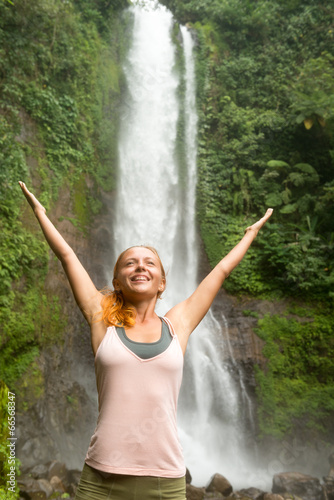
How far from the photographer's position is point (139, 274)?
1.78m

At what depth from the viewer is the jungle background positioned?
760 centimetres

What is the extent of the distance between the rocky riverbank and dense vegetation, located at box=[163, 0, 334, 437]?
1.79 meters

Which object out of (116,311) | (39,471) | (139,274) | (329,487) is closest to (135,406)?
(116,311)

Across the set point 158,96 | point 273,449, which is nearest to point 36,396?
point 273,449

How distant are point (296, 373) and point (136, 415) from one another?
859 centimetres

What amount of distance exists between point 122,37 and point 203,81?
286 centimetres

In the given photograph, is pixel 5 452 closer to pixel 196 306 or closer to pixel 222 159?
pixel 196 306

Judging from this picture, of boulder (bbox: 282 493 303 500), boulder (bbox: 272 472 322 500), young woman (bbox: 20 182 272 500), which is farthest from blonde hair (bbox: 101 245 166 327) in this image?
boulder (bbox: 272 472 322 500)

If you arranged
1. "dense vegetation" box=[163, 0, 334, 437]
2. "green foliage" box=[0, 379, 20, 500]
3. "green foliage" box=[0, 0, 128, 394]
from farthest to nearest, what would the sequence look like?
"dense vegetation" box=[163, 0, 334, 437], "green foliage" box=[0, 0, 128, 394], "green foliage" box=[0, 379, 20, 500]

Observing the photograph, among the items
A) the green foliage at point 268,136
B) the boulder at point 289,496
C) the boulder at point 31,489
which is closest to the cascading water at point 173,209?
the green foliage at point 268,136

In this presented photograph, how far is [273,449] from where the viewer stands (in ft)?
28.2

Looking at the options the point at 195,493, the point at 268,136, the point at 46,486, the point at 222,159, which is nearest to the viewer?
the point at 46,486

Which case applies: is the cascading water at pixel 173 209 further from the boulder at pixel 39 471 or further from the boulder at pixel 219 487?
the boulder at pixel 39 471

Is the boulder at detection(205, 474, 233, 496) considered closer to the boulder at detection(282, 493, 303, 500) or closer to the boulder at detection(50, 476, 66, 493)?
the boulder at detection(282, 493, 303, 500)
